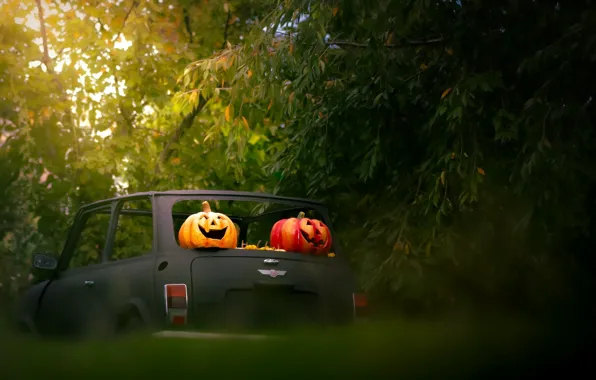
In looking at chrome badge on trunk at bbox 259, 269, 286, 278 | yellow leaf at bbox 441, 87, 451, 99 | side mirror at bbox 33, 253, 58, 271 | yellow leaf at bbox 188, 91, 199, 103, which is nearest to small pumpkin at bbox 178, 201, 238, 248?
chrome badge on trunk at bbox 259, 269, 286, 278

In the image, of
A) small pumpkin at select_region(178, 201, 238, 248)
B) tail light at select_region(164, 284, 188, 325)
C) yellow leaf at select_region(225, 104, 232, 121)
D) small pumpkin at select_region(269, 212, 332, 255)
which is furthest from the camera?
yellow leaf at select_region(225, 104, 232, 121)

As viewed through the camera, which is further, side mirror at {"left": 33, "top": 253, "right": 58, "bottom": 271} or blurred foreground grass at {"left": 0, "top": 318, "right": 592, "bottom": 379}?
side mirror at {"left": 33, "top": 253, "right": 58, "bottom": 271}

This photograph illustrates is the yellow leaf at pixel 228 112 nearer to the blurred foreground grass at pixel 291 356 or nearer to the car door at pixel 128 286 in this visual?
the car door at pixel 128 286

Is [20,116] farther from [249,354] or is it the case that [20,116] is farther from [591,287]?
[249,354]

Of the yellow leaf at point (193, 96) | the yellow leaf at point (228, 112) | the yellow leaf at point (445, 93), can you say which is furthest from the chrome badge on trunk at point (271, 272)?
the yellow leaf at point (193, 96)

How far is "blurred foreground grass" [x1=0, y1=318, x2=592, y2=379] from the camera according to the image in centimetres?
369

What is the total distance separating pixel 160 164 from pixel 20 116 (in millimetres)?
2310

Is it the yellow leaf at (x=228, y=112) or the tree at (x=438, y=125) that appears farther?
the yellow leaf at (x=228, y=112)

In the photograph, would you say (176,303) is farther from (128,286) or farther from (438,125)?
(438,125)

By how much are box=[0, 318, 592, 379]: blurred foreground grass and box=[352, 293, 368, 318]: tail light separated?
2.31 meters

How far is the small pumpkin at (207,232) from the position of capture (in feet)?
24.0

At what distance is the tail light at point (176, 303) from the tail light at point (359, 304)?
4.39 ft

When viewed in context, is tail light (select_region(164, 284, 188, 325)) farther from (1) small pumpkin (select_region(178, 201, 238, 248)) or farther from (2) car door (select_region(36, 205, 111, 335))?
(2) car door (select_region(36, 205, 111, 335))

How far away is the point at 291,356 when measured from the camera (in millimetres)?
3797
